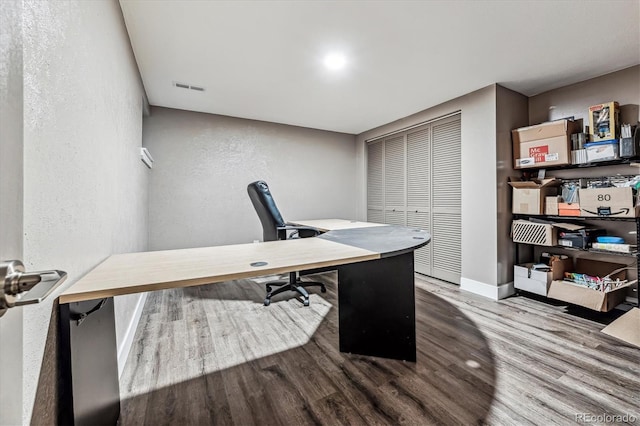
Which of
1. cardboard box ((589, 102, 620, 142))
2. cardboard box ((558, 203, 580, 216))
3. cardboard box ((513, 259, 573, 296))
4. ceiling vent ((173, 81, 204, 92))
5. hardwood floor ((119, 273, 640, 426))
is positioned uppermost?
ceiling vent ((173, 81, 204, 92))

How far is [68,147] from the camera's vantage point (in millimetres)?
975

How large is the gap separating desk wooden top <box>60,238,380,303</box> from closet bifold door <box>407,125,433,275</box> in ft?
8.26

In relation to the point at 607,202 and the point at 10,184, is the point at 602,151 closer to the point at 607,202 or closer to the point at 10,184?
the point at 607,202

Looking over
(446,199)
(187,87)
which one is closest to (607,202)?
(446,199)

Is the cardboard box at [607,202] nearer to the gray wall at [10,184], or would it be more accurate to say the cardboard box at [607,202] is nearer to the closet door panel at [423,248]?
the closet door panel at [423,248]

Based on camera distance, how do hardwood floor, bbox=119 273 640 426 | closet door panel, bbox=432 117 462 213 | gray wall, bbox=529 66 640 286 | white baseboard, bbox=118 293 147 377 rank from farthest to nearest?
closet door panel, bbox=432 117 462 213, gray wall, bbox=529 66 640 286, white baseboard, bbox=118 293 147 377, hardwood floor, bbox=119 273 640 426

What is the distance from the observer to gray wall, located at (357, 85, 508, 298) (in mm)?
2889

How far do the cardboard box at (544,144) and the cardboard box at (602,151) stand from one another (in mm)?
144

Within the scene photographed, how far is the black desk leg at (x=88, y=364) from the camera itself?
2.77 ft

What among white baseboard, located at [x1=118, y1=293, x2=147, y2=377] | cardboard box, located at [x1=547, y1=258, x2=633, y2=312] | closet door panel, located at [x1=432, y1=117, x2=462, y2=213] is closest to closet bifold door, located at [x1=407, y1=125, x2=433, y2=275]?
closet door panel, located at [x1=432, y1=117, x2=462, y2=213]

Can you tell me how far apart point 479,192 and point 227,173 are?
10.7 ft

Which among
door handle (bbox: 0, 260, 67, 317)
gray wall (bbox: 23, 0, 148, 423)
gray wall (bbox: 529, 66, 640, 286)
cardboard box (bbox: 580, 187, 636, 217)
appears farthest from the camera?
gray wall (bbox: 529, 66, 640, 286)

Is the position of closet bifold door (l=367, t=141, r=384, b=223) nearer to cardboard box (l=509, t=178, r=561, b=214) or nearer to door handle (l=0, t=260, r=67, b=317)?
cardboard box (l=509, t=178, r=561, b=214)

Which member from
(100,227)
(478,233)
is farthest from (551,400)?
(100,227)
